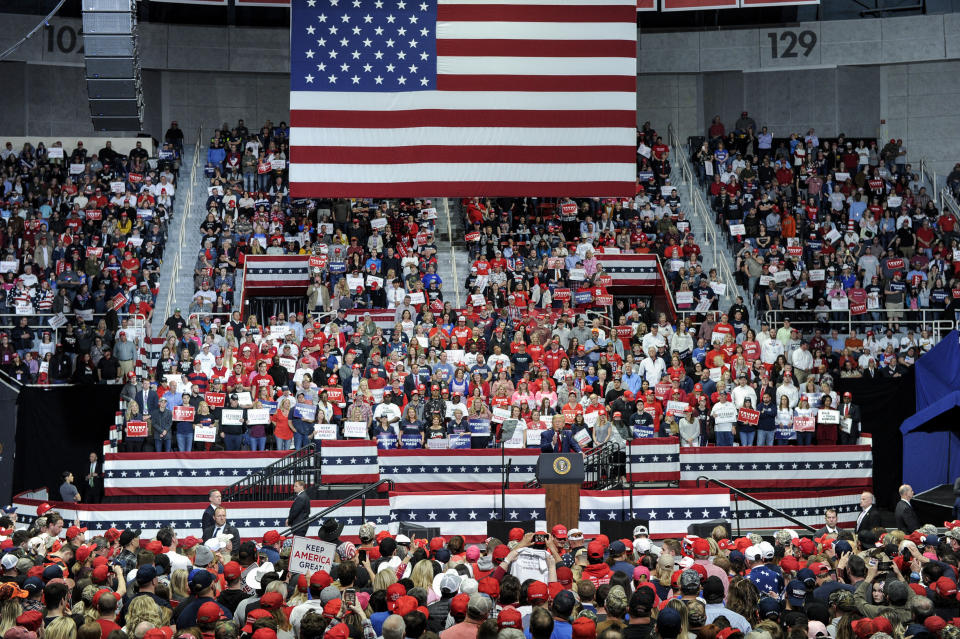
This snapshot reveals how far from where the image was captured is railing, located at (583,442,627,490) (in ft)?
77.8

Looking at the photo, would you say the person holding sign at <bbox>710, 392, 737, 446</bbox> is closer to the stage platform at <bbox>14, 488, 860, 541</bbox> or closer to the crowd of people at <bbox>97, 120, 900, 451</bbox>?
the crowd of people at <bbox>97, 120, 900, 451</bbox>

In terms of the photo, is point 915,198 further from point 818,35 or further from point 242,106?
point 242,106

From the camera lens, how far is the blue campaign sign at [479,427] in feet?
82.7

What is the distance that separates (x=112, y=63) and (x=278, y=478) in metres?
8.46

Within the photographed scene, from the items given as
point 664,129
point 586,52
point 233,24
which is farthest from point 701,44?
point 233,24

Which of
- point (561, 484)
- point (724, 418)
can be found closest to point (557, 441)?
point (724, 418)

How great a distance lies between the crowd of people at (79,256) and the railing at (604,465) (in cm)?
1174

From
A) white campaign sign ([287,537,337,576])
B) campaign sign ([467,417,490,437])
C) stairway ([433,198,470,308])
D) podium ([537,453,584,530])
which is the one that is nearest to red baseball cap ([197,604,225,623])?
white campaign sign ([287,537,337,576])

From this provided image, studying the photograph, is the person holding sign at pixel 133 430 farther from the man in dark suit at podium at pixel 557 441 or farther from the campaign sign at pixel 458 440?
the man in dark suit at podium at pixel 557 441

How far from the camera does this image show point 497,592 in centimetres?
1066

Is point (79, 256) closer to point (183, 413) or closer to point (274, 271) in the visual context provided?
point (274, 271)

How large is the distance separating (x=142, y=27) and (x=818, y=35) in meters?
23.7

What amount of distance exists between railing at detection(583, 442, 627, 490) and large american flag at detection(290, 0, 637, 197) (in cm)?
1046

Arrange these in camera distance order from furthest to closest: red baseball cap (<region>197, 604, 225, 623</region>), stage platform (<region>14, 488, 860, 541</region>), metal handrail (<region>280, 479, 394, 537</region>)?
stage platform (<region>14, 488, 860, 541</region>), metal handrail (<region>280, 479, 394, 537</region>), red baseball cap (<region>197, 604, 225, 623</region>)
